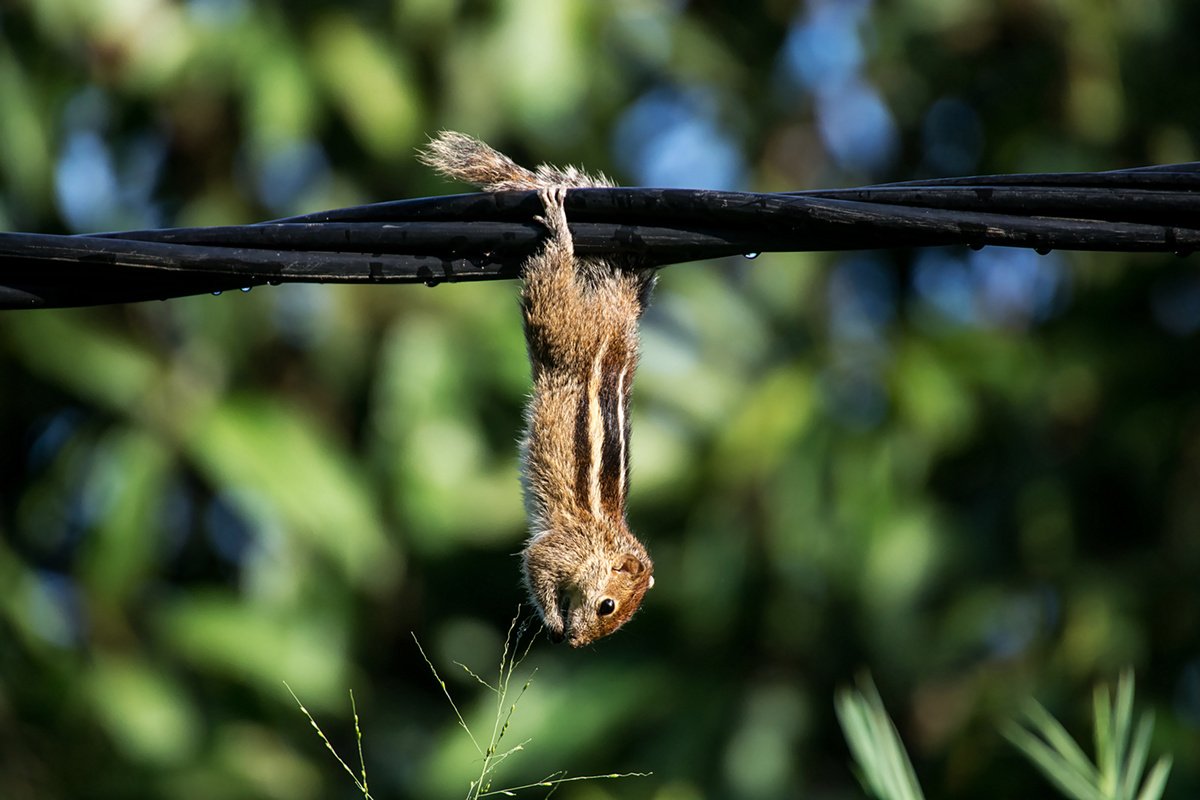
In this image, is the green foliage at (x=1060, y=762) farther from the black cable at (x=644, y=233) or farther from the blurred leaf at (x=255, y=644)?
the blurred leaf at (x=255, y=644)

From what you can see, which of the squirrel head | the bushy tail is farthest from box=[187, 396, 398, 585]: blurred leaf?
the bushy tail

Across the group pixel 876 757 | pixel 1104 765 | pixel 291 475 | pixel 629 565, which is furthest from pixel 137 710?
pixel 1104 765

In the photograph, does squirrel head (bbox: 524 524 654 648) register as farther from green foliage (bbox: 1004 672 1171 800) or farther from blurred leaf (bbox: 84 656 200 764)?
blurred leaf (bbox: 84 656 200 764)

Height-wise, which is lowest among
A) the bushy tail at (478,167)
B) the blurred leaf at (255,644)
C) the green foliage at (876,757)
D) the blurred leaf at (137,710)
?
the blurred leaf at (137,710)

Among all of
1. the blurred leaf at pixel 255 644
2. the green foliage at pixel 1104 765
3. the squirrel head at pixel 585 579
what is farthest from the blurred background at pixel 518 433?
the green foliage at pixel 1104 765

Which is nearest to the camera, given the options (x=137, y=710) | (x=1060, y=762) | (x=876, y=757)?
(x=876, y=757)

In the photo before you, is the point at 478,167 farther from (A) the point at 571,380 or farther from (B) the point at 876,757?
→ (B) the point at 876,757

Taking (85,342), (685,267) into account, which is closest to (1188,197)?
(685,267)
